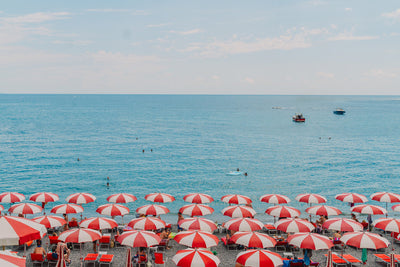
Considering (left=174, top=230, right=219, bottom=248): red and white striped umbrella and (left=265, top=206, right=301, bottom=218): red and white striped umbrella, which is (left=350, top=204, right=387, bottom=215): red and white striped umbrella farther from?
(left=174, top=230, right=219, bottom=248): red and white striped umbrella

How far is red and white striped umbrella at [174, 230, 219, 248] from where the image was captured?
1380 cm

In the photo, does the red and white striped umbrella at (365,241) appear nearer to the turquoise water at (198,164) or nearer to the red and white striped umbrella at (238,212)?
the red and white striped umbrella at (238,212)

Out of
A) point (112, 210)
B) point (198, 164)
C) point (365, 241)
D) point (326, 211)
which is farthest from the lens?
point (198, 164)

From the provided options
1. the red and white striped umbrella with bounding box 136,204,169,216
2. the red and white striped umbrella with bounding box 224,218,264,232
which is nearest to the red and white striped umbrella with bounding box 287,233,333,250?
the red and white striped umbrella with bounding box 224,218,264,232

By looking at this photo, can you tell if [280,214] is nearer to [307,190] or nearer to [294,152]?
[307,190]

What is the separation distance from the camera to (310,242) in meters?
13.9

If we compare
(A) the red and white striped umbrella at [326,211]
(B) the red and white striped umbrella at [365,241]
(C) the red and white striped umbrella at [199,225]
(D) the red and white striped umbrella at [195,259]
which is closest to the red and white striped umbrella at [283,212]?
(A) the red and white striped umbrella at [326,211]

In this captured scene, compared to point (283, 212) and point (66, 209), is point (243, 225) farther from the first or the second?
point (66, 209)

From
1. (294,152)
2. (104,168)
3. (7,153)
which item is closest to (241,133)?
(294,152)

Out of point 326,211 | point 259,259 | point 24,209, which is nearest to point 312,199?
point 326,211

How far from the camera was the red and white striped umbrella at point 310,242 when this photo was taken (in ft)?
45.2

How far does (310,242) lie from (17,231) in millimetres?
10792

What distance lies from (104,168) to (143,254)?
4199cm

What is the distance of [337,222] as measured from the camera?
17.0m
